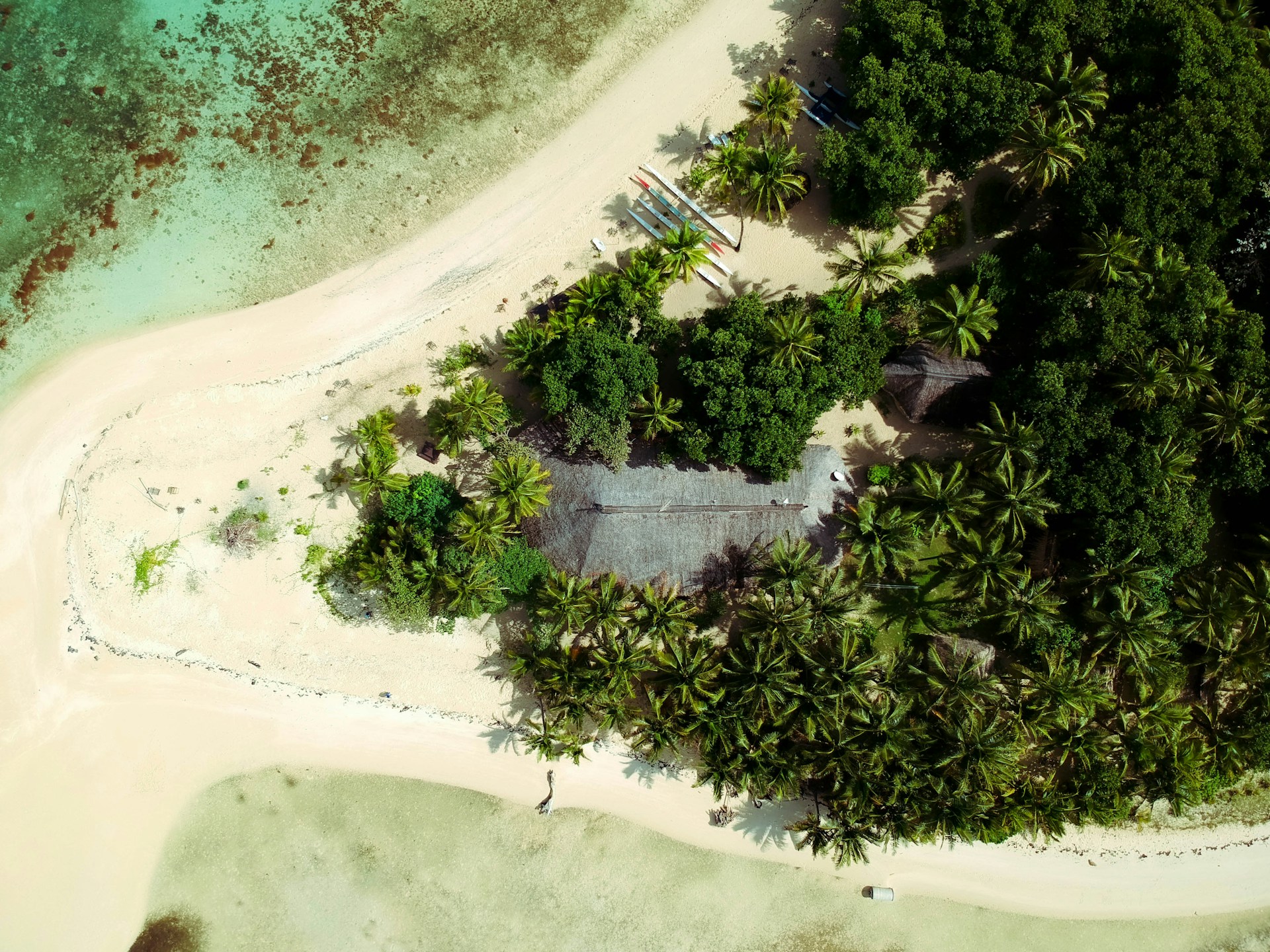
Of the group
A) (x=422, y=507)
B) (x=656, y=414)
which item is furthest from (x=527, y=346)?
(x=422, y=507)

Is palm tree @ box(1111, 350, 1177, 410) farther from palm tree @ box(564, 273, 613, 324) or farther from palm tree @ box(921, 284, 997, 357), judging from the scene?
palm tree @ box(564, 273, 613, 324)

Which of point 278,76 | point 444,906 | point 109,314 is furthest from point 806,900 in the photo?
point 278,76

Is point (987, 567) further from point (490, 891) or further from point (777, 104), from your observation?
point (490, 891)

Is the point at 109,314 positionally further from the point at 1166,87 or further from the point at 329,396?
the point at 1166,87

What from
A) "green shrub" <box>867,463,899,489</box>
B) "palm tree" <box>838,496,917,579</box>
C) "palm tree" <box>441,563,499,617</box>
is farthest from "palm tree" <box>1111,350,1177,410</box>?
"palm tree" <box>441,563,499,617</box>

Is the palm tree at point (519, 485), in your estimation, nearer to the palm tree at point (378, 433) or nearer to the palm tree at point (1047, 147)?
the palm tree at point (378, 433)

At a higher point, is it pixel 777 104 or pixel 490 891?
pixel 777 104

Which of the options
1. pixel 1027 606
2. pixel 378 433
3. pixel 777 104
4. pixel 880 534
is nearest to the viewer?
pixel 1027 606
